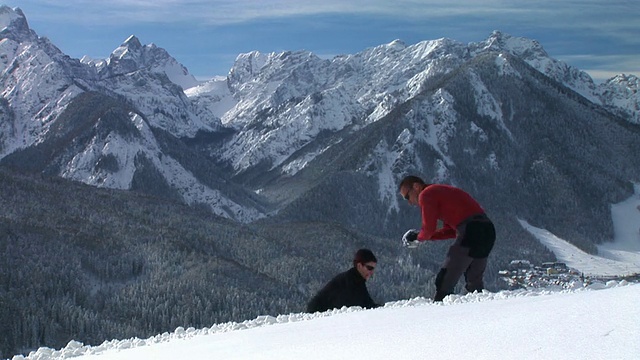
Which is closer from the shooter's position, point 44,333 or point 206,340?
point 206,340

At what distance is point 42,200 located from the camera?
185500 millimetres

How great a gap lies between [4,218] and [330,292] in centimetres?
14425

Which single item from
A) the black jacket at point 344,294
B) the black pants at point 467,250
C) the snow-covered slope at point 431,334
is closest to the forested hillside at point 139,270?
the black jacket at point 344,294

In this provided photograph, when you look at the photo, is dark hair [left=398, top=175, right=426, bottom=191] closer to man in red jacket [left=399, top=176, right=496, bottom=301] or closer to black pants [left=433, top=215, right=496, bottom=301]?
man in red jacket [left=399, top=176, right=496, bottom=301]

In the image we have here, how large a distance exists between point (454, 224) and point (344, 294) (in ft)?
11.7

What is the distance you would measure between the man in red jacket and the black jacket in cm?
204

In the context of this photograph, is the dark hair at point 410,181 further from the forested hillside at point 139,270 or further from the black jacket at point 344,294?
the forested hillside at point 139,270

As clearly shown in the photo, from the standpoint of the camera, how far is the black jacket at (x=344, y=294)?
1811cm

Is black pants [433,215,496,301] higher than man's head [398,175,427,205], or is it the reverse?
man's head [398,175,427,205]

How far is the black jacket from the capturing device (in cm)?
1811

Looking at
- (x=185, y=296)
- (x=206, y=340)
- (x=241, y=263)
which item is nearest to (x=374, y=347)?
(x=206, y=340)

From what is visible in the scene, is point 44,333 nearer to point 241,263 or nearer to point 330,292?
point 241,263

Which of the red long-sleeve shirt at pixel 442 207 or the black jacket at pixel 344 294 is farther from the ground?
the red long-sleeve shirt at pixel 442 207

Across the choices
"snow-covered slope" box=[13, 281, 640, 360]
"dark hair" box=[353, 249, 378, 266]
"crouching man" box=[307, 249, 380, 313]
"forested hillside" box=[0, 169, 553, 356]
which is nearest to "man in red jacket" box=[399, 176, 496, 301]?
"snow-covered slope" box=[13, 281, 640, 360]
